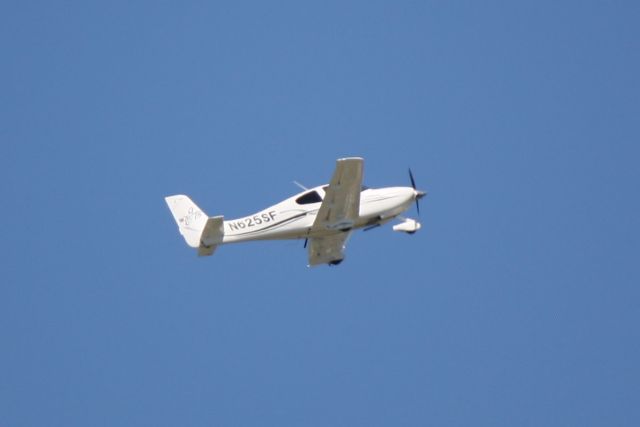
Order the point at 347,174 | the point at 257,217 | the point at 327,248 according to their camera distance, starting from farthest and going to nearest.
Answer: the point at 327,248 < the point at 257,217 < the point at 347,174

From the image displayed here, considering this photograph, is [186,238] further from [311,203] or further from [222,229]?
Result: [311,203]

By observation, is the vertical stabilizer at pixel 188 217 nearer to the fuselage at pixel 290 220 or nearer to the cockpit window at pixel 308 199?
the fuselage at pixel 290 220

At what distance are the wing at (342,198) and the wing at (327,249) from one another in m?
1.60

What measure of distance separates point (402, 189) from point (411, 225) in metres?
1.16

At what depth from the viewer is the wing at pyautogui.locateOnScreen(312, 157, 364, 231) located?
1001 inches

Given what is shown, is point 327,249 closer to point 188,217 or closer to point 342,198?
point 342,198

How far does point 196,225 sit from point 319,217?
→ 11.2 ft

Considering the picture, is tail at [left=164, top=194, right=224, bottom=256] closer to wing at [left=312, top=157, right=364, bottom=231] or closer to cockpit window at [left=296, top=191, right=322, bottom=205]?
cockpit window at [left=296, top=191, right=322, bottom=205]

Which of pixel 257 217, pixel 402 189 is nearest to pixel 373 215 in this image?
pixel 402 189

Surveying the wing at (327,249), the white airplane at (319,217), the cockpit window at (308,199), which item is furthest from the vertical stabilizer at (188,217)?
the wing at (327,249)

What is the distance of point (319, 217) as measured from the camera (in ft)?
88.3

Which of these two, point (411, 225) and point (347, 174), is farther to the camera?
point (411, 225)

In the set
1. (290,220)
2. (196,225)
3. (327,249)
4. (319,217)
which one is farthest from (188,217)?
(327,249)

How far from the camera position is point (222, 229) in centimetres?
2625
